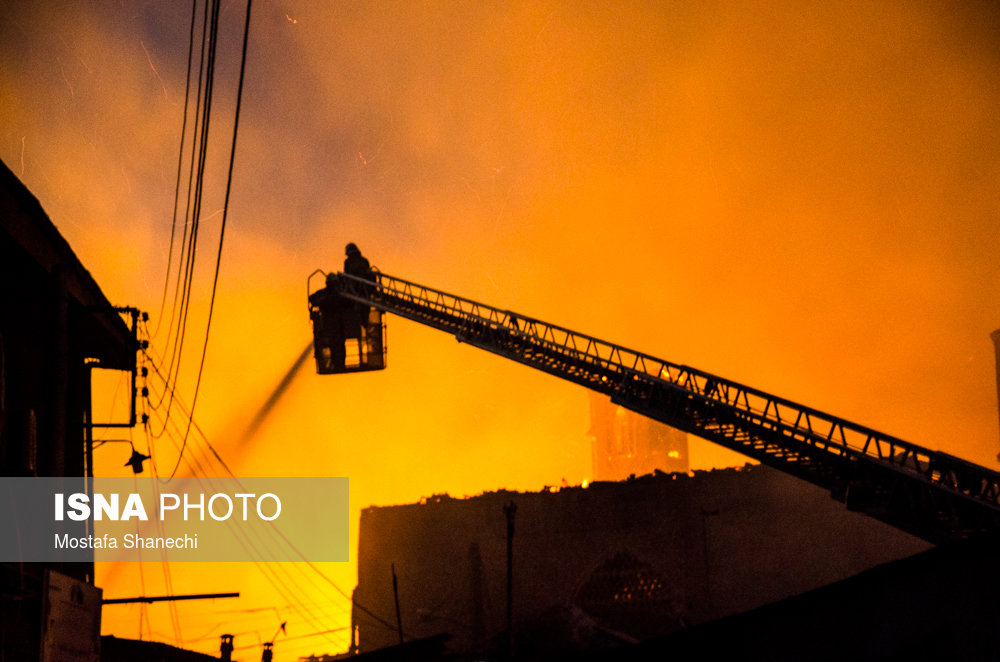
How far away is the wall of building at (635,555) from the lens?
30.3 meters

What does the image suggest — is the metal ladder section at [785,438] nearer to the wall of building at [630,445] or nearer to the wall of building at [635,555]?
the wall of building at [635,555]

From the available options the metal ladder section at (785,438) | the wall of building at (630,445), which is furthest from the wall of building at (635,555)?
the wall of building at (630,445)

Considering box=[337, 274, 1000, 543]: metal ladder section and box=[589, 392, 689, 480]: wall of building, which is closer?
box=[337, 274, 1000, 543]: metal ladder section

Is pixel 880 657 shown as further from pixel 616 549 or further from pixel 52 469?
pixel 616 549

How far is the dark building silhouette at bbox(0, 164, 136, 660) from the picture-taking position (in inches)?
410

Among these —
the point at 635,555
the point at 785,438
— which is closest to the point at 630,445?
the point at 635,555

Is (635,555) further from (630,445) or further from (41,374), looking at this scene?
(630,445)

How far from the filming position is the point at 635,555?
106 ft

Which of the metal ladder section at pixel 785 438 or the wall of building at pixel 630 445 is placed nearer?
the metal ladder section at pixel 785 438

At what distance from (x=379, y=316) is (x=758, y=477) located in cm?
1570

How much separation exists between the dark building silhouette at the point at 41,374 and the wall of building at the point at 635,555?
17.3 m

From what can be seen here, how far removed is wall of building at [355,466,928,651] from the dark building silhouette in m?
17.3

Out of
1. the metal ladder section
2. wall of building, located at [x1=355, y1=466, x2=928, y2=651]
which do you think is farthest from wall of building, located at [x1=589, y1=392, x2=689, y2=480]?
the metal ladder section

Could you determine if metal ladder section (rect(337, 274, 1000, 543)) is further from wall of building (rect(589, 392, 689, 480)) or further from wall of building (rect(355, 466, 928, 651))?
wall of building (rect(589, 392, 689, 480))
